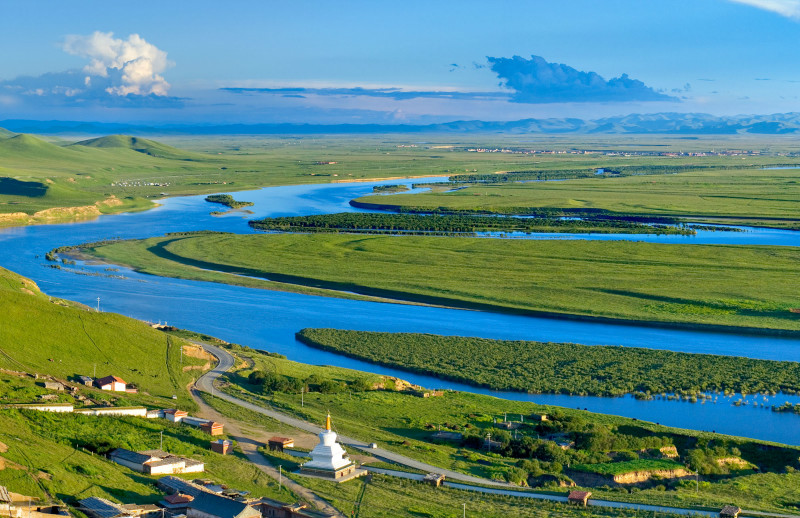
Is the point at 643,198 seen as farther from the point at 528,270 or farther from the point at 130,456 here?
the point at 130,456

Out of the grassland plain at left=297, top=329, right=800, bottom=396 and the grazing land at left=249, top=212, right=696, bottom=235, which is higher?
the grazing land at left=249, top=212, right=696, bottom=235

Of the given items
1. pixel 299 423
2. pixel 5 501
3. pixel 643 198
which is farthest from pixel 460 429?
pixel 643 198

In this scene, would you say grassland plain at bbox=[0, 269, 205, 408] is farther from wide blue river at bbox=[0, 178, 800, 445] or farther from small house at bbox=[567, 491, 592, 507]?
small house at bbox=[567, 491, 592, 507]

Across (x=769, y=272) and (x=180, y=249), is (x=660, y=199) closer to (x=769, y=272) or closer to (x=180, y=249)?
(x=769, y=272)

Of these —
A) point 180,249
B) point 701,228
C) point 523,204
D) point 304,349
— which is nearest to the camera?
point 304,349

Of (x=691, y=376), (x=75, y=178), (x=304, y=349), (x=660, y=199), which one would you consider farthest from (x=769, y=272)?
(x=75, y=178)

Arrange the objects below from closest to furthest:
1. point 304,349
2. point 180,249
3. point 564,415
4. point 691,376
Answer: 1. point 564,415
2. point 691,376
3. point 304,349
4. point 180,249

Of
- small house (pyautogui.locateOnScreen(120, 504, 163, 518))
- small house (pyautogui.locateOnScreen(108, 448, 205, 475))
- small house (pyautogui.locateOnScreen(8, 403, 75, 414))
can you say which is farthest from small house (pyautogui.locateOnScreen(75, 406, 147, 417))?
small house (pyautogui.locateOnScreen(120, 504, 163, 518))
